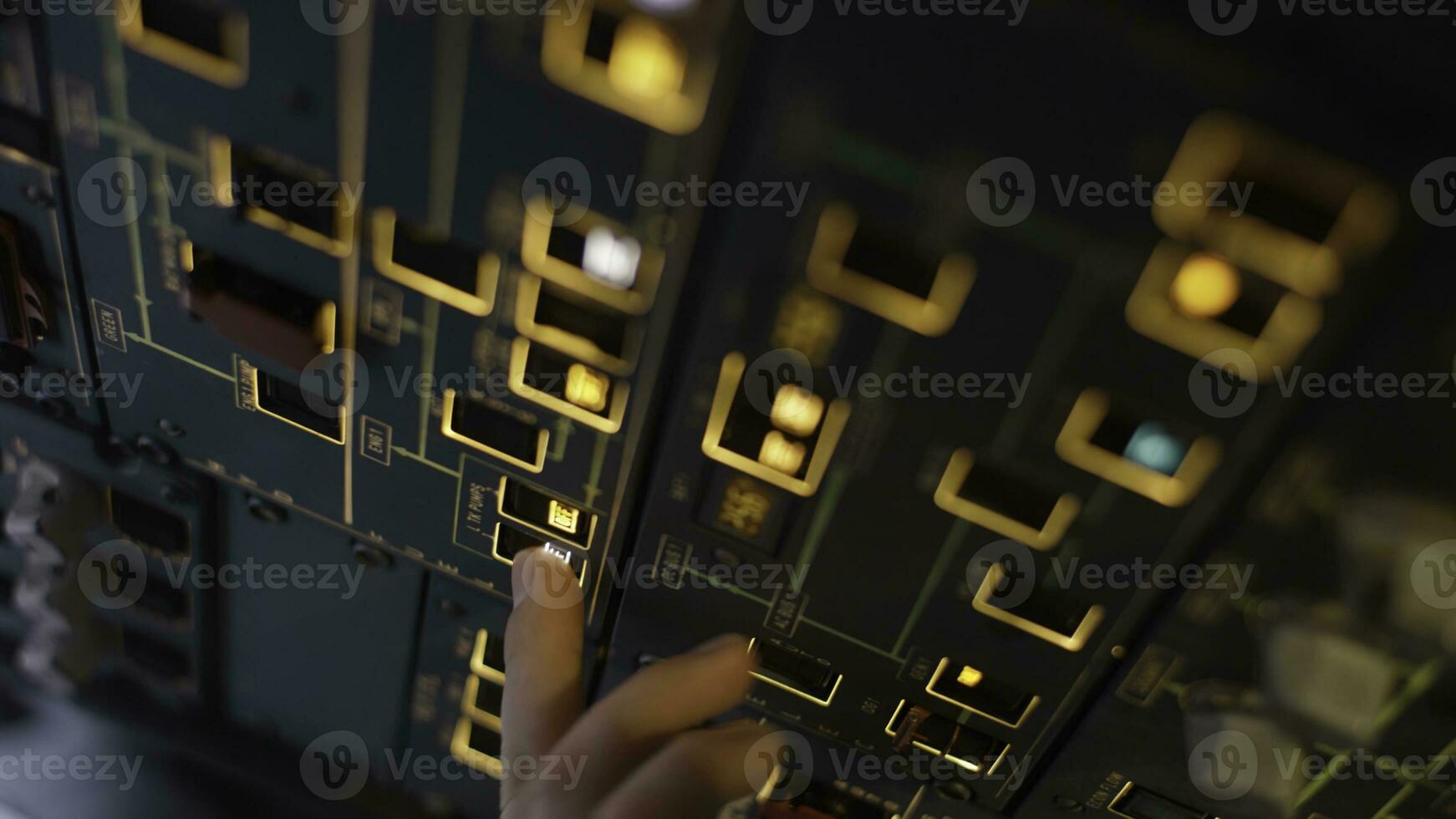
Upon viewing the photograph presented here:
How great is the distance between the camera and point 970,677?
56.4 inches

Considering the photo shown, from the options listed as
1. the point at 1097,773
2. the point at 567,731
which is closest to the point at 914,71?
the point at 567,731

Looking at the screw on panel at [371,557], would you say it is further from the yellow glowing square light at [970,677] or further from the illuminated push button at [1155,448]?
the illuminated push button at [1155,448]

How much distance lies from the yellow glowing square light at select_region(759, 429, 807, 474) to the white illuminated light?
24 cm

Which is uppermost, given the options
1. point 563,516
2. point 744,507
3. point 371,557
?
point 744,507

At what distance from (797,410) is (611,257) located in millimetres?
267

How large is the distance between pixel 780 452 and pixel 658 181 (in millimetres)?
356

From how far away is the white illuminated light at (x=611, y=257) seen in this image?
1168 millimetres

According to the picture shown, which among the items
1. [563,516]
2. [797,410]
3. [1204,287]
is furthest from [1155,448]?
[563,516]

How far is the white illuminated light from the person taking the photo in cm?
117

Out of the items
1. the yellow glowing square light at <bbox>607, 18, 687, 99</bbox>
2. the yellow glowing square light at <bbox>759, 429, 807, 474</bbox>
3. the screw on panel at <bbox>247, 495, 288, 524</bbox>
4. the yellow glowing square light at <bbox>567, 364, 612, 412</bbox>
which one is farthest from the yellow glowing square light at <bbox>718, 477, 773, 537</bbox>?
the screw on panel at <bbox>247, 495, 288, 524</bbox>

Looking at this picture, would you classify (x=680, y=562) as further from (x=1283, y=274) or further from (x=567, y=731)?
(x=1283, y=274)

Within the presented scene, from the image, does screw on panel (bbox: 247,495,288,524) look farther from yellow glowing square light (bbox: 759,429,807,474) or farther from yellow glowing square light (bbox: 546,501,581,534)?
yellow glowing square light (bbox: 759,429,807,474)

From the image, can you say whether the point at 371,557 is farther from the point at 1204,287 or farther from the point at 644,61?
the point at 1204,287

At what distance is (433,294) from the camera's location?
1.29 m
